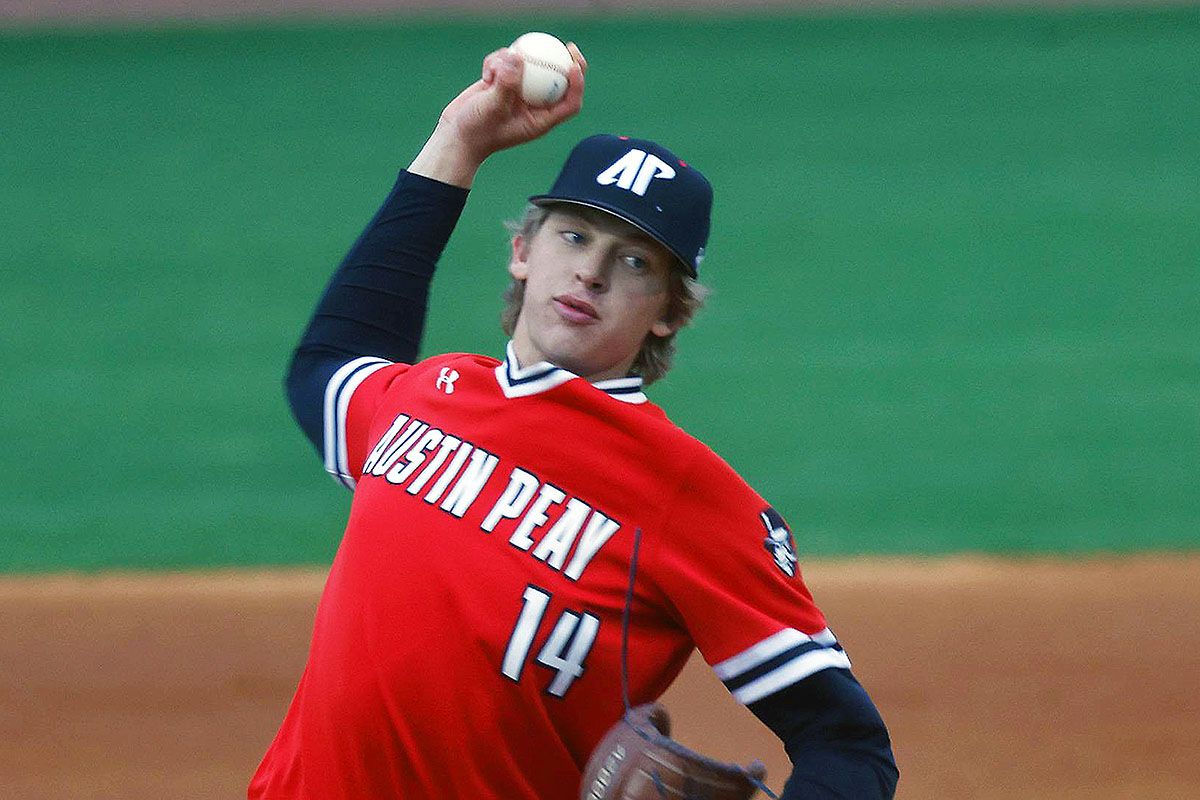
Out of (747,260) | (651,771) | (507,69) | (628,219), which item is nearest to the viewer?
(651,771)

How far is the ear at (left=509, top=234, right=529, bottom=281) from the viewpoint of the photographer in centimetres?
232

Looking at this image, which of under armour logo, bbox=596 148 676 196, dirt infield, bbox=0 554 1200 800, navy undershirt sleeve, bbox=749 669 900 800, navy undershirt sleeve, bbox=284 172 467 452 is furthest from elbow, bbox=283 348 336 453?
dirt infield, bbox=0 554 1200 800

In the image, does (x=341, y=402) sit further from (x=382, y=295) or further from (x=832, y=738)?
(x=832, y=738)

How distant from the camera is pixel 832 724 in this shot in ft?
6.23

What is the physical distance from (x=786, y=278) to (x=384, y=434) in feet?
20.9

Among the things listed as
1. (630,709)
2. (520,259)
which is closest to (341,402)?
(520,259)

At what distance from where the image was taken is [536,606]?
1.96 meters

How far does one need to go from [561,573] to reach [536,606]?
6cm

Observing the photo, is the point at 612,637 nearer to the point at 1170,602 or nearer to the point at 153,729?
the point at 153,729

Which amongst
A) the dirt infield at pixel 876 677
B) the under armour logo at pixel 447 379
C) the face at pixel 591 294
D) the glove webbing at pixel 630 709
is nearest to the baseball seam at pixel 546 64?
the face at pixel 591 294

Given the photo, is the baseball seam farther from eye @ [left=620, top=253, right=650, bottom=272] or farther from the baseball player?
eye @ [left=620, top=253, right=650, bottom=272]

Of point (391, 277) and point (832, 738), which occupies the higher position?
point (391, 277)

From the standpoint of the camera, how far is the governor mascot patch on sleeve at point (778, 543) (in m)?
1.99

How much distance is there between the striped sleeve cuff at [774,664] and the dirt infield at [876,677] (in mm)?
2536
